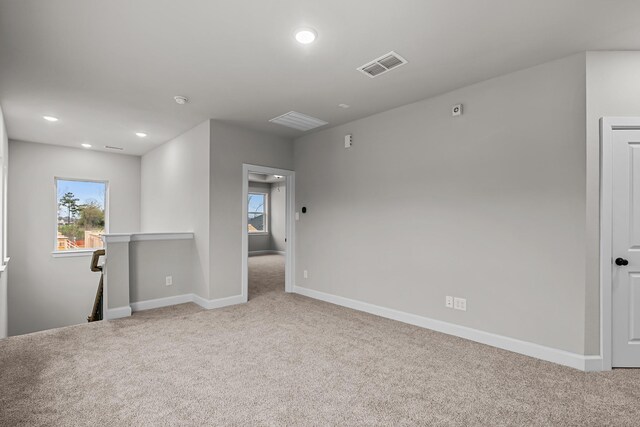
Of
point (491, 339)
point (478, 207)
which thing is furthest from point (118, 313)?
point (478, 207)

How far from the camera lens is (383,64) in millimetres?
2734

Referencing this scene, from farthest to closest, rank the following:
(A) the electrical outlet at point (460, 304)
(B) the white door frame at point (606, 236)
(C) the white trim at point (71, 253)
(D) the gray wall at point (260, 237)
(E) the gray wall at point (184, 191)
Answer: (D) the gray wall at point (260, 237)
(C) the white trim at point (71, 253)
(E) the gray wall at point (184, 191)
(A) the electrical outlet at point (460, 304)
(B) the white door frame at point (606, 236)

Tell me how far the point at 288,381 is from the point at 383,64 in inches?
107

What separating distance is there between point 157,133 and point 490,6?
476 cm

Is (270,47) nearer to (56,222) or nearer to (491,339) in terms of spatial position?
(491,339)

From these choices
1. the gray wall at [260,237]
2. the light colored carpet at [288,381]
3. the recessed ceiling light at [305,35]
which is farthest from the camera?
the gray wall at [260,237]

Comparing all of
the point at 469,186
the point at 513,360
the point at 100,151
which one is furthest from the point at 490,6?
the point at 100,151

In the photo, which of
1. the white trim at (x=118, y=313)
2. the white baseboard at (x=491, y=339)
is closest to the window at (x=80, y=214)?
the white trim at (x=118, y=313)

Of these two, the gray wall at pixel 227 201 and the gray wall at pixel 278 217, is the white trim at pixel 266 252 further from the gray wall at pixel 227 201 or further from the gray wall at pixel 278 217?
the gray wall at pixel 227 201

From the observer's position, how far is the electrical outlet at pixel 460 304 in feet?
10.5

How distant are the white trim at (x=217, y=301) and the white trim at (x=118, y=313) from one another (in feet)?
2.80

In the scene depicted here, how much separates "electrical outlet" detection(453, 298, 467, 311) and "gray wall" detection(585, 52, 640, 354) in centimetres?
96

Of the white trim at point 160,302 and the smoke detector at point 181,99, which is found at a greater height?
the smoke detector at point 181,99

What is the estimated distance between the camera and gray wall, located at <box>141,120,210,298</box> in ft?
14.3
